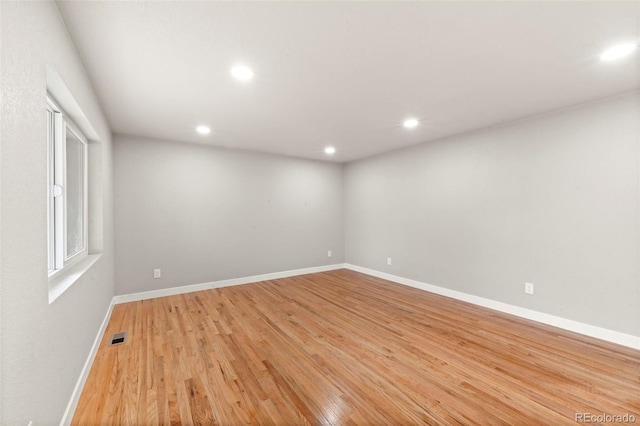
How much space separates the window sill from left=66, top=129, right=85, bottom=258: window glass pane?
132mm

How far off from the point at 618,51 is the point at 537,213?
172cm

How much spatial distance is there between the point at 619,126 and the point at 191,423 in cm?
440

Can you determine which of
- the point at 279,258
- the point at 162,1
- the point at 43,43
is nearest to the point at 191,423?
the point at 43,43

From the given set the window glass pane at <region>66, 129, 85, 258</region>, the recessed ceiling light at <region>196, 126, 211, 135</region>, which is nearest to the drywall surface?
the window glass pane at <region>66, 129, 85, 258</region>

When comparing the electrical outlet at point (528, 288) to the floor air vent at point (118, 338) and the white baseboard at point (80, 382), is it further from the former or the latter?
the floor air vent at point (118, 338)

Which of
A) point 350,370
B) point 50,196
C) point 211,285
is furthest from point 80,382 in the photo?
point 211,285

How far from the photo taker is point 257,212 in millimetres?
4879

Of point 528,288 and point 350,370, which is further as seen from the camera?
point 528,288

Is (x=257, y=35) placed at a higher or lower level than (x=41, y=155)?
higher

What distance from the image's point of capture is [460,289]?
12.5 ft

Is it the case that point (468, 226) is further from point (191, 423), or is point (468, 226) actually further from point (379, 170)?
point (191, 423)

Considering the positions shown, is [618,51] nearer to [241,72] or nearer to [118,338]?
[241,72]

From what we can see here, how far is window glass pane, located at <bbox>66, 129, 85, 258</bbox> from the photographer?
7.43 feet

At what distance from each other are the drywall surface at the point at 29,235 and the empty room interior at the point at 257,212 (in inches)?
0.5
